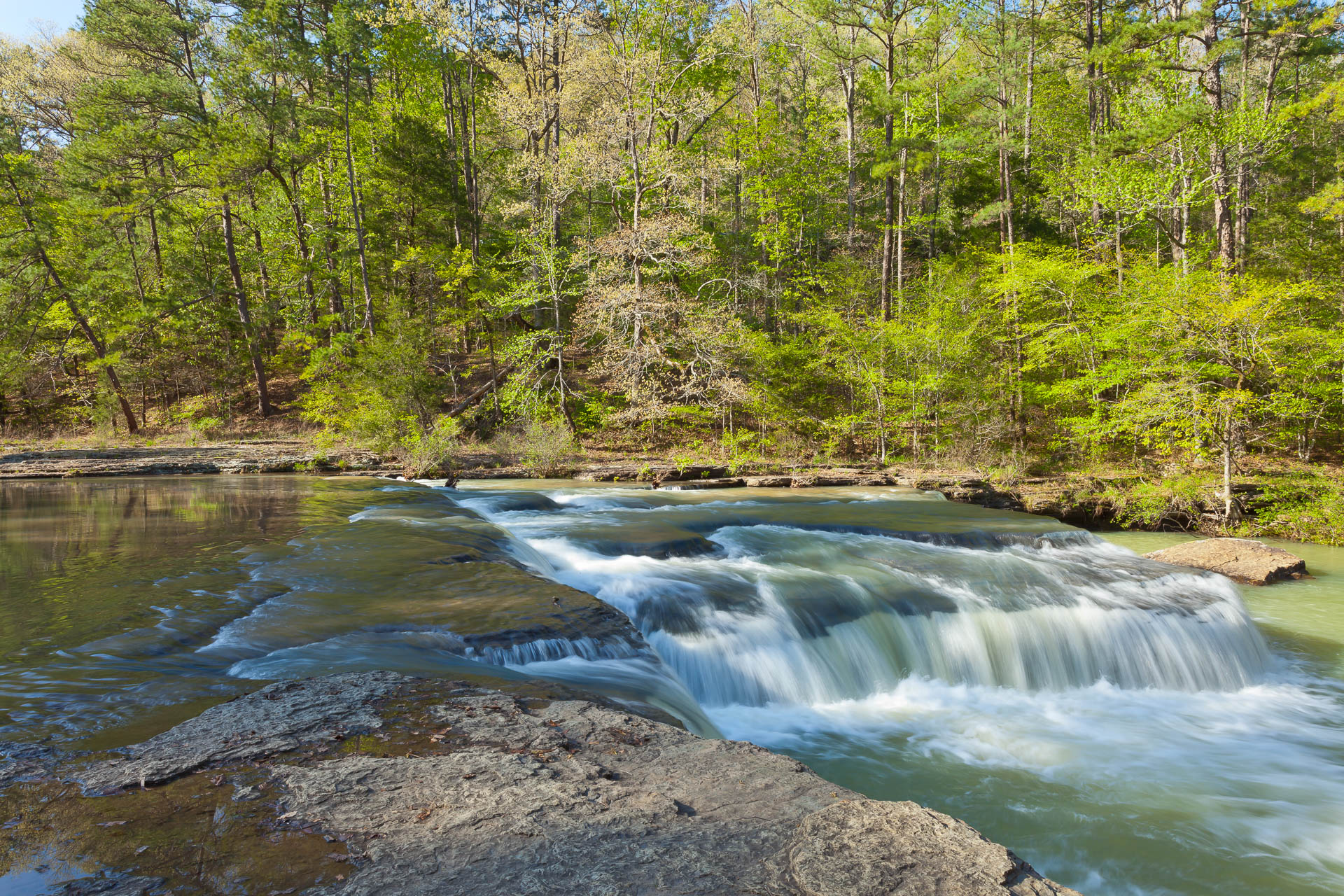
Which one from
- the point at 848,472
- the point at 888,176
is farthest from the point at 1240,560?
the point at 888,176

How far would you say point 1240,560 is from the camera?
34.3ft

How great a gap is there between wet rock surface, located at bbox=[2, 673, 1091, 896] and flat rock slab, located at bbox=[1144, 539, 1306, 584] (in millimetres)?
10124

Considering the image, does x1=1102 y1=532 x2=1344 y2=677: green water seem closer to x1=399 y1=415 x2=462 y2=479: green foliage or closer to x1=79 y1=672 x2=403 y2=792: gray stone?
x1=79 y1=672 x2=403 y2=792: gray stone

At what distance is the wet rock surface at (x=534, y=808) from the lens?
2.09 metres

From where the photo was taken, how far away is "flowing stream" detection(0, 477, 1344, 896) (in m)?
4.37

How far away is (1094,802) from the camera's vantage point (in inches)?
191

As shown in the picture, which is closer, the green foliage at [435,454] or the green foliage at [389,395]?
the green foliage at [435,454]

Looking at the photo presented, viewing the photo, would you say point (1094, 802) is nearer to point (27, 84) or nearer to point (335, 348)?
point (335, 348)

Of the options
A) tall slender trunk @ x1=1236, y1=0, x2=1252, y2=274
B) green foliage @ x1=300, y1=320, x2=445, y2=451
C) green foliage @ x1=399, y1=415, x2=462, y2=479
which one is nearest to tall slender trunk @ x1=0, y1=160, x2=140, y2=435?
green foliage @ x1=300, y1=320, x2=445, y2=451

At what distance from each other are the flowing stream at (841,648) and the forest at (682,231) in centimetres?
743

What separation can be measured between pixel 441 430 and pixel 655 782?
52.9ft

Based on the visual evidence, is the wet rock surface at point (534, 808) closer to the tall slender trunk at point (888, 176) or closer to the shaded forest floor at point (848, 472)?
the shaded forest floor at point (848, 472)

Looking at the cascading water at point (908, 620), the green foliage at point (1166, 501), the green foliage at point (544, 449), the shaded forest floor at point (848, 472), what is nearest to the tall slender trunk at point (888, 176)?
the shaded forest floor at point (848, 472)

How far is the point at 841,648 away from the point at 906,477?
38.0 feet
